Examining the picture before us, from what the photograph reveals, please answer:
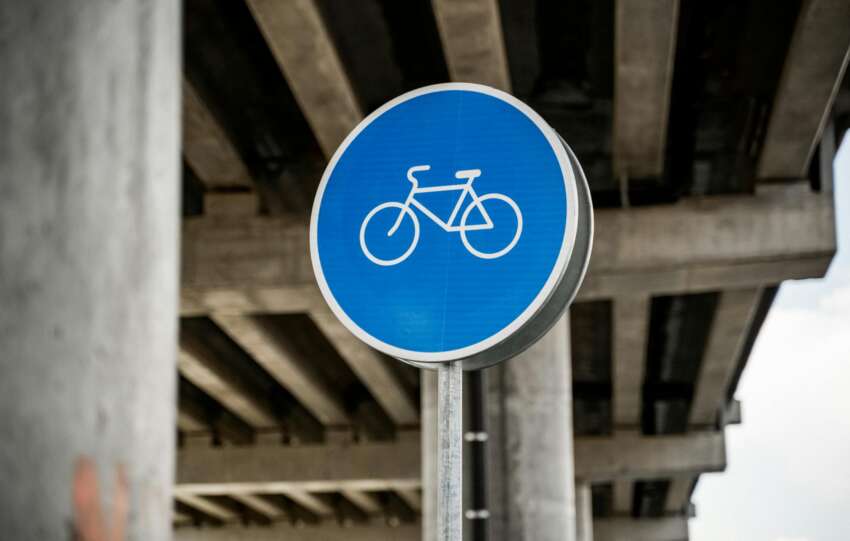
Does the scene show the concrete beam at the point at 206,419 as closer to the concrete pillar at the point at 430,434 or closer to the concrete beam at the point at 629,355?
the concrete beam at the point at 629,355

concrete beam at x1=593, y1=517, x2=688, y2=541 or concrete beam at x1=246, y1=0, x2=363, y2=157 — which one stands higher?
concrete beam at x1=593, y1=517, x2=688, y2=541

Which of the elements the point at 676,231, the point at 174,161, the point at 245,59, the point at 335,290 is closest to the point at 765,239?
the point at 676,231

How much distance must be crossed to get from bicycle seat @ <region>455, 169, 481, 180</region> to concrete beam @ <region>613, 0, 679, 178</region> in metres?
7.90

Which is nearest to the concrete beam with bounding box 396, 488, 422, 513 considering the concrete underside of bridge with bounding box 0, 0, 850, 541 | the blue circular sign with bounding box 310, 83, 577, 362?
the concrete underside of bridge with bounding box 0, 0, 850, 541

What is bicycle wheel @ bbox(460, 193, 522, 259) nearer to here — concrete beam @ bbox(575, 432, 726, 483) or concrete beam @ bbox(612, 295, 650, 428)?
concrete beam @ bbox(612, 295, 650, 428)

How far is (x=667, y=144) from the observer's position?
15.8 meters

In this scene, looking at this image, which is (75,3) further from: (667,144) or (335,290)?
(667,144)

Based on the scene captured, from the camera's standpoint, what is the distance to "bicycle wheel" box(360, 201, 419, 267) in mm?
3449

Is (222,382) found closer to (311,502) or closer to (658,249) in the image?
(658,249)

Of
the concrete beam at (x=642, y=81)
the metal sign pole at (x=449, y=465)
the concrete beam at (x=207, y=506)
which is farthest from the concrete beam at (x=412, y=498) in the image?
the metal sign pole at (x=449, y=465)

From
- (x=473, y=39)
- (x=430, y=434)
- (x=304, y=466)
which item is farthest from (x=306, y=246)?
(x=304, y=466)

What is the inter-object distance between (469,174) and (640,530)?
1694 inches

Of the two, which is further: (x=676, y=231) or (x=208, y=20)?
(x=676, y=231)

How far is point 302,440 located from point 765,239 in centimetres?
1723
